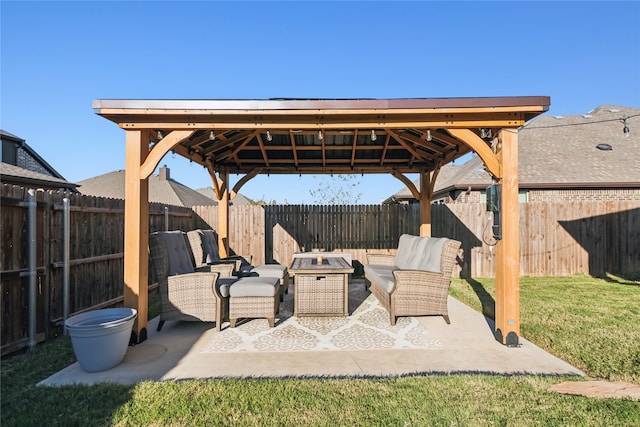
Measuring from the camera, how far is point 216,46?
7.80m

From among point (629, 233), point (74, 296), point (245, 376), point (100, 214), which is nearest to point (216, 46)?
point (100, 214)

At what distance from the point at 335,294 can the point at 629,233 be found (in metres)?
7.90

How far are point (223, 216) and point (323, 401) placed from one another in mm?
6066

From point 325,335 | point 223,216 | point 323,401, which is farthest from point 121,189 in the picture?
point 323,401

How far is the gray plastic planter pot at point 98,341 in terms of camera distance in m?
2.87

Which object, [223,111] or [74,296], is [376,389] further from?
[74,296]

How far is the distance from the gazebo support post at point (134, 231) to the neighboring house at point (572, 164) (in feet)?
32.1

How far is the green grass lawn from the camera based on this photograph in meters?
2.13

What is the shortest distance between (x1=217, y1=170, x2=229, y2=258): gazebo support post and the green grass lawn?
451 centimetres

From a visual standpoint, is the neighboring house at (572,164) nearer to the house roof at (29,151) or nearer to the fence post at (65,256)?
the fence post at (65,256)

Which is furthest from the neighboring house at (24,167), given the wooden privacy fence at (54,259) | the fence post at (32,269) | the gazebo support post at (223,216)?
the fence post at (32,269)

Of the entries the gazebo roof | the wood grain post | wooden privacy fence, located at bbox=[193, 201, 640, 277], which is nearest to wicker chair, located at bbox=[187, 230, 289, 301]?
the gazebo roof

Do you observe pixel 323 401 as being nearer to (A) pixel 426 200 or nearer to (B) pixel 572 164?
(A) pixel 426 200

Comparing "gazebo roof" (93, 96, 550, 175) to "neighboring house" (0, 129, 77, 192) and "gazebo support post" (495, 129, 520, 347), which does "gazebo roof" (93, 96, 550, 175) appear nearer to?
"gazebo support post" (495, 129, 520, 347)
